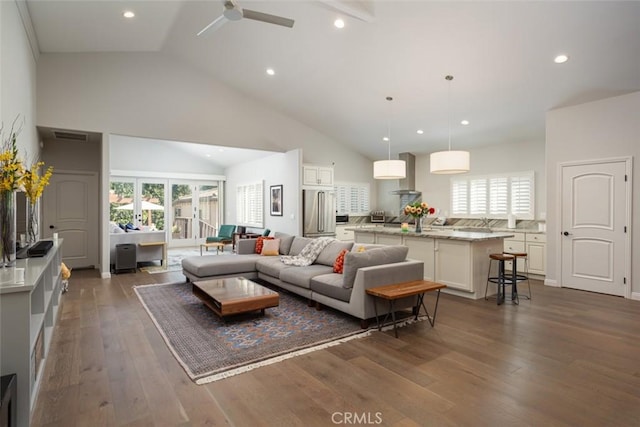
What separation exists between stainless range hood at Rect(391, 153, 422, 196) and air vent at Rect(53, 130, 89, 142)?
688 cm

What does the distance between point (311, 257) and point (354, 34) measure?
329 centimetres

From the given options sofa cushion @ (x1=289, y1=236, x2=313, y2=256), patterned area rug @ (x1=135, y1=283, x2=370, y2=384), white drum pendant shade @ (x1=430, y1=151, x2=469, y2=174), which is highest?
white drum pendant shade @ (x1=430, y1=151, x2=469, y2=174)

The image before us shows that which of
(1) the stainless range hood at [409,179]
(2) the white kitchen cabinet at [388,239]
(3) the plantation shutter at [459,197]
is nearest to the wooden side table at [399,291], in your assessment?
(2) the white kitchen cabinet at [388,239]

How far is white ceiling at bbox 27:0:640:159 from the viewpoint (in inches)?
161

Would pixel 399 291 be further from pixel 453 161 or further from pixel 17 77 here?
pixel 17 77

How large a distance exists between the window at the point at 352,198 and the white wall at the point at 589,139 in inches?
188

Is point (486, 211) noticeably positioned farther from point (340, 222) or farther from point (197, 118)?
point (197, 118)

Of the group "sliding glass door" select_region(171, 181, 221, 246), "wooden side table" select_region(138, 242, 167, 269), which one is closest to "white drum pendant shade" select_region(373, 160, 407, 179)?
"wooden side table" select_region(138, 242, 167, 269)

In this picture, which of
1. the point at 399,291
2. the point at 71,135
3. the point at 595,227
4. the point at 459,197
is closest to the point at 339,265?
the point at 399,291

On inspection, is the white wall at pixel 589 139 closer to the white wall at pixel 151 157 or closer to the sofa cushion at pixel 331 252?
the sofa cushion at pixel 331 252

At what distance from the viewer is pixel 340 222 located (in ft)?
29.8

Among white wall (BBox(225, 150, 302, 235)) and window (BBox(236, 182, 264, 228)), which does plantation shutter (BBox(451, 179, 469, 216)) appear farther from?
window (BBox(236, 182, 264, 228))

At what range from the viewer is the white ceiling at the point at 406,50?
409 cm

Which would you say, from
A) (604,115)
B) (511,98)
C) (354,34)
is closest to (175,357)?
(354,34)
